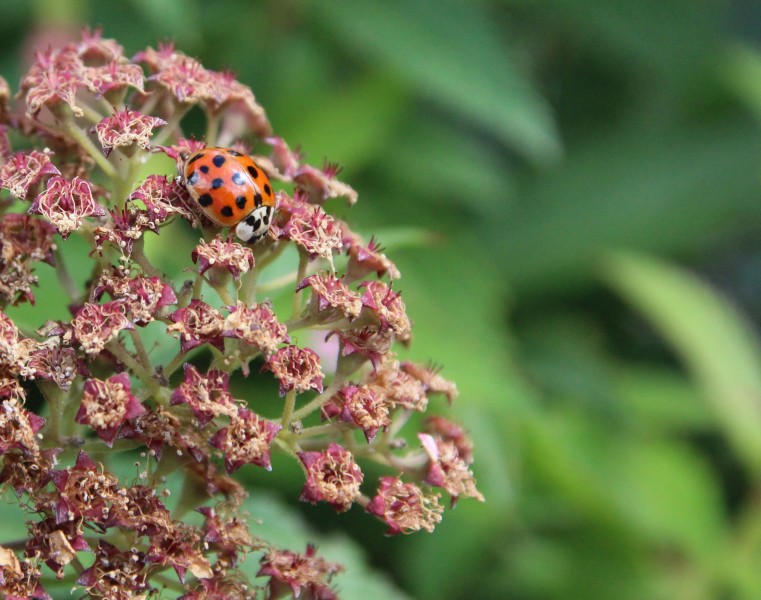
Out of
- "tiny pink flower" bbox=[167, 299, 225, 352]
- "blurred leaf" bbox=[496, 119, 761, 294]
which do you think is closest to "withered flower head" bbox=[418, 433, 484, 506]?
"tiny pink flower" bbox=[167, 299, 225, 352]

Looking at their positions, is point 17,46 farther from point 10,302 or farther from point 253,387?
point 10,302

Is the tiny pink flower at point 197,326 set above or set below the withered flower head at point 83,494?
above

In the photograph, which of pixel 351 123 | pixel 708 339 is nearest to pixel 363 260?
pixel 351 123

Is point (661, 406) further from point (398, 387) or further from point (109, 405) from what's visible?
point (109, 405)

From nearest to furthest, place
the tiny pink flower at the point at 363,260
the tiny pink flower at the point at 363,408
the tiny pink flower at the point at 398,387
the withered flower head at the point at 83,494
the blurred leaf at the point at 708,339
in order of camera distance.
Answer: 1. the withered flower head at the point at 83,494
2. the tiny pink flower at the point at 363,408
3. the tiny pink flower at the point at 398,387
4. the tiny pink flower at the point at 363,260
5. the blurred leaf at the point at 708,339

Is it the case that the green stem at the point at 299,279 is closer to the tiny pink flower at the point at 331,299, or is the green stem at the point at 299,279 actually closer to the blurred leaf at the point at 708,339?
the tiny pink flower at the point at 331,299

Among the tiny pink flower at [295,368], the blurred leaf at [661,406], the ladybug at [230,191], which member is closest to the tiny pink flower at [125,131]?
the ladybug at [230,191]
